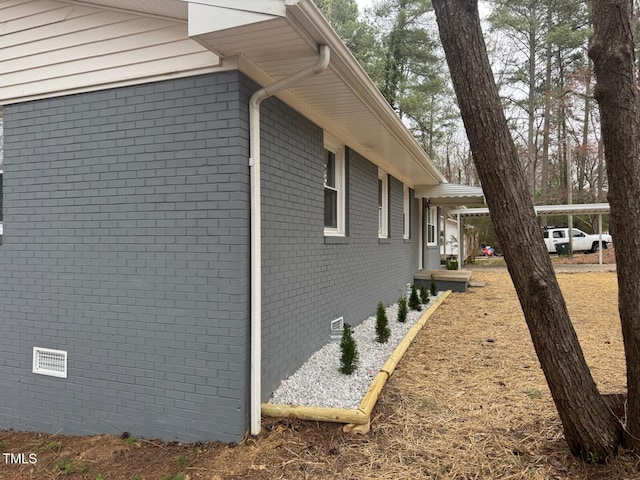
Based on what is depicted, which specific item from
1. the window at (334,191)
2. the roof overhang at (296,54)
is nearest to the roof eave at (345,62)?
the roof overhang at (296,54)

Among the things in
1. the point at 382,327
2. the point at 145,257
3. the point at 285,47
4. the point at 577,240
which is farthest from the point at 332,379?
the point at 577,240

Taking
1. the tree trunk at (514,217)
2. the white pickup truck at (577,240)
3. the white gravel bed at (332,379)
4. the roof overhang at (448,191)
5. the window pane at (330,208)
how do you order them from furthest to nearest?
the white pickup truck at (577,240) → the roof overhang at (448,191) → the window pane at (330,208) → the white gravel bed at (332,379) → the tree trunk at (514,217)

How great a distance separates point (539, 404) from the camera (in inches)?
136

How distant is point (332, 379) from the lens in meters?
3.93

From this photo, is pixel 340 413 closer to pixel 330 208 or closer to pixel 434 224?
pixel 330 208

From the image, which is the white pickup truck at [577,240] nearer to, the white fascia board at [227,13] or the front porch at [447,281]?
the front porch at [447,281]

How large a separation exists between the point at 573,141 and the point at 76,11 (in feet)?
86.1

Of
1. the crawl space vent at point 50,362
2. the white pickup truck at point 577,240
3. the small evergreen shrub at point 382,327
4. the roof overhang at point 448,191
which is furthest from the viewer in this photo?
the white pickup truck at point 577,240

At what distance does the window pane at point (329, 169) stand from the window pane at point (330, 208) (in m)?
0.11

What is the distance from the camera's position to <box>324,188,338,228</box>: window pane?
17.7 ft

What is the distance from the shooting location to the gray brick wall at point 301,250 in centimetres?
366

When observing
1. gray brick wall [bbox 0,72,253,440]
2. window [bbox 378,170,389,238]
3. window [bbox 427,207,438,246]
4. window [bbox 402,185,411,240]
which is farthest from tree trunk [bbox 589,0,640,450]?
window [bbox 427,207,438,246]

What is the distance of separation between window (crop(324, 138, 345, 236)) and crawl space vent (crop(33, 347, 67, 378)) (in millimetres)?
3030

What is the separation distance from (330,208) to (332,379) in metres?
2.32
